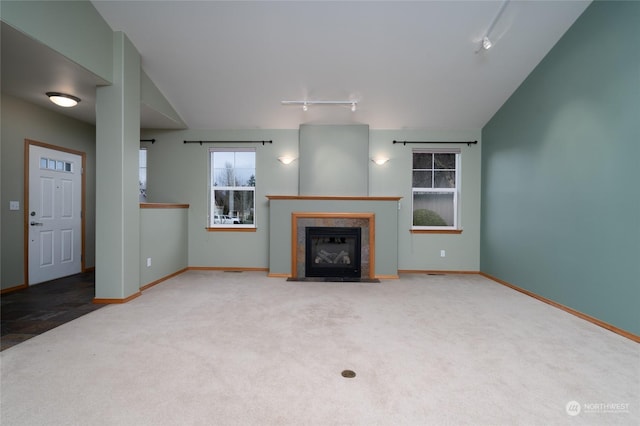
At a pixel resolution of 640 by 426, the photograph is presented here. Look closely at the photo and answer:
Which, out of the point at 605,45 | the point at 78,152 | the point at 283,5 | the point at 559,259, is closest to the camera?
the point at 605,45

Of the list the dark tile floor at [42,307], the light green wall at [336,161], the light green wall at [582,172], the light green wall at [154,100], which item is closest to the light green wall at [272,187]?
the light green wall at [336,161]

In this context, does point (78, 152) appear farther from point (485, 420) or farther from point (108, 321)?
point (485, 420)

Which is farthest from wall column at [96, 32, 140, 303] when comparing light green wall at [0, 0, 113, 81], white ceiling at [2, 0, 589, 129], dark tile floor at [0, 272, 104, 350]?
white ceiling at [2, 0, 589, 129]

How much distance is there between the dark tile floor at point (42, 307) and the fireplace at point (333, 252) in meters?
2.83

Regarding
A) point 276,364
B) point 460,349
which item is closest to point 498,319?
point 460,349

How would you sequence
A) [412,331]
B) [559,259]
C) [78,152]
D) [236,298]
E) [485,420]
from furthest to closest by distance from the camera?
[78,152] → [236,298] → [559,259] → [412,331] → [485,420]

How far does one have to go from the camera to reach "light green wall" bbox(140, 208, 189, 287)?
3996mm

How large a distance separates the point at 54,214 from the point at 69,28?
2.95m

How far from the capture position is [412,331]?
265 centimetres

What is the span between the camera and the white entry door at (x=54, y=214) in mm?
4164

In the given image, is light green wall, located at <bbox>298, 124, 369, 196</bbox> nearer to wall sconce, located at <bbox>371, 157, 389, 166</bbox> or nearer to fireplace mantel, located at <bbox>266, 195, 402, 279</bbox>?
wall sconce, located at <bbox>371, 157, 389, 166</bbox>

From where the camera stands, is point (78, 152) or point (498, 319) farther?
point (78, 152)

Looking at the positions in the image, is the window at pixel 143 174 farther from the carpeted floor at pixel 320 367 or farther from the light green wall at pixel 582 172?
the light green wall at pixel 582 172

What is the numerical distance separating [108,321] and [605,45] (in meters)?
5.49
